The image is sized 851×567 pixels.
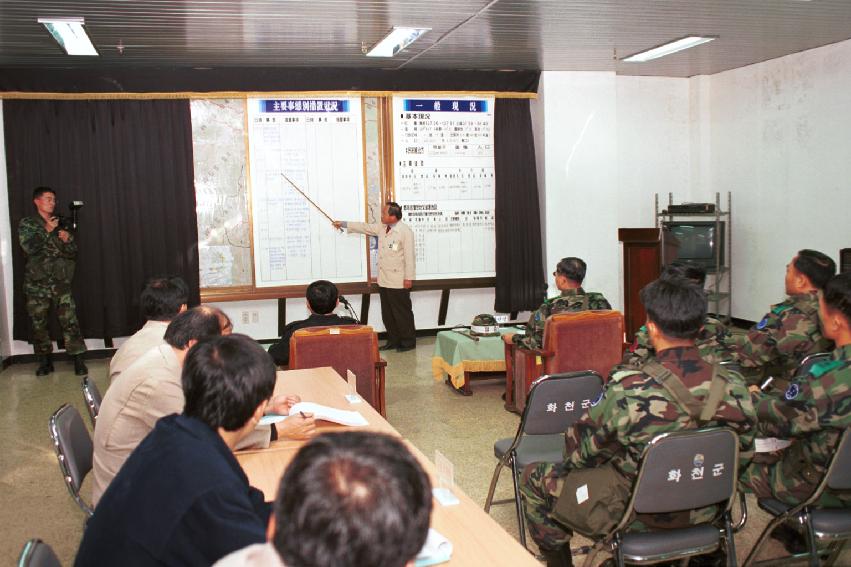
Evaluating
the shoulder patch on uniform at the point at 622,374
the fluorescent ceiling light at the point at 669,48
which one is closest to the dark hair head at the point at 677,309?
the shoulder patch on uniform at the point at 622,374

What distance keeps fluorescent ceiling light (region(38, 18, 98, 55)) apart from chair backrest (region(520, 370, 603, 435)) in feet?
14.6

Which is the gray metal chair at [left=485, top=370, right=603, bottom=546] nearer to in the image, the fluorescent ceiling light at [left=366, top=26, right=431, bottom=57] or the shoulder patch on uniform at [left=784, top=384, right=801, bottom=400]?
the shoulder patch on uniform at [left=784, top=384, right=801, bottom=400]


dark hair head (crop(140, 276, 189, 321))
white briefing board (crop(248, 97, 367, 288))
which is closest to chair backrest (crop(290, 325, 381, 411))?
dark hair head (crop(140, 276, 189, 321))

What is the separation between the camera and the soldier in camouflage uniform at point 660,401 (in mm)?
2523

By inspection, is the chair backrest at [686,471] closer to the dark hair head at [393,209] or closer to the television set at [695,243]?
the dark hair head at [393,209]

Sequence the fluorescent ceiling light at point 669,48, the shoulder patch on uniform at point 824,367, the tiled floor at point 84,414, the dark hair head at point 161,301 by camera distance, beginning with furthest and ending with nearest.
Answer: the fluorescent ceiling light at point 669,48 → the tiled floor at point 84,414 → the dark hair head at point 161,301 → the shoulder patch on uniform at point 824,367

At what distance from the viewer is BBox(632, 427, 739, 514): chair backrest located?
8.04 feet

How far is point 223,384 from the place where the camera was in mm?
1913

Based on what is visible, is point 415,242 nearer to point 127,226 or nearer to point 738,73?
point 127,226

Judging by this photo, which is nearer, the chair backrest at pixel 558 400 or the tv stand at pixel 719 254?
the chair backrest at pixel 558 400

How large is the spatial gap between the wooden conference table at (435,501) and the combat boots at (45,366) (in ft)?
15.0

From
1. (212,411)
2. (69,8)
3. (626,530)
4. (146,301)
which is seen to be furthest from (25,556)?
(69,8)

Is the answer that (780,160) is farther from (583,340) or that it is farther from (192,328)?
(192,328)

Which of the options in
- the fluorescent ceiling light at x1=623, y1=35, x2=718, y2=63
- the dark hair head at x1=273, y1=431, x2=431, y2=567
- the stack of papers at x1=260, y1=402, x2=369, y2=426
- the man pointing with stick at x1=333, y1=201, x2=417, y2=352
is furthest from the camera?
the man pointing with stick at x1=333, y1=201, x2=417, y2=352
